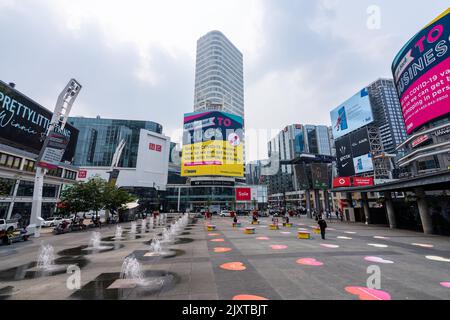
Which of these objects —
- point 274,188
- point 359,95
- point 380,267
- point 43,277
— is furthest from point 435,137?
point 274,188

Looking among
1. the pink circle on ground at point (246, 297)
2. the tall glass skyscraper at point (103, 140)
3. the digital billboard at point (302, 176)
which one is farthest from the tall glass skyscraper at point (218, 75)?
the pink circle on ground at point (246, 297)

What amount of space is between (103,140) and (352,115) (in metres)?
93.1

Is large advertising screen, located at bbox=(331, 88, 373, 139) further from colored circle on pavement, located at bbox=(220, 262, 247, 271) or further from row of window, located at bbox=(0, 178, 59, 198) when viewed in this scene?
row of window, located at bbox=(0, 178, 59, 198)

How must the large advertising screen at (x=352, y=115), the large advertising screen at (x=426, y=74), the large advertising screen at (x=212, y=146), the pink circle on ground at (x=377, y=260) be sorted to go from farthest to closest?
the large advertising screen at (x=212, y=146) < the large advertising screen at (x=352, y=115) < the large advertising screen at (x=426, y=74) < the pink circle on ground at (x=377, y=260)

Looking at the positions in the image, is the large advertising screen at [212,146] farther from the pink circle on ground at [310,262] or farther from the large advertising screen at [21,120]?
the pink circle on ground at [310,262]

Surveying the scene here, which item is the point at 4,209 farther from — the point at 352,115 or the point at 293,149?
the point at 293,149

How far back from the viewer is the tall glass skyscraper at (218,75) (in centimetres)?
11994

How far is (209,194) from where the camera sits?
79688 millimetres

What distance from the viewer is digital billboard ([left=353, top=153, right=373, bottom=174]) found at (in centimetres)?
4900

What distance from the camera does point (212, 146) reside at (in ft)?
203

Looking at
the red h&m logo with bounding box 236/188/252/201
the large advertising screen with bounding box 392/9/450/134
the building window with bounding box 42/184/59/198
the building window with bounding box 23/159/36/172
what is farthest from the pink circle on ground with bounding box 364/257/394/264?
the red h&m logo with bounding box 236/188/252/201

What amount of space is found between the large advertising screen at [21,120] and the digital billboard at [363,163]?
60108 mm

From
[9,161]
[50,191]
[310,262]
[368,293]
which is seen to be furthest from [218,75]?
[368,293]
